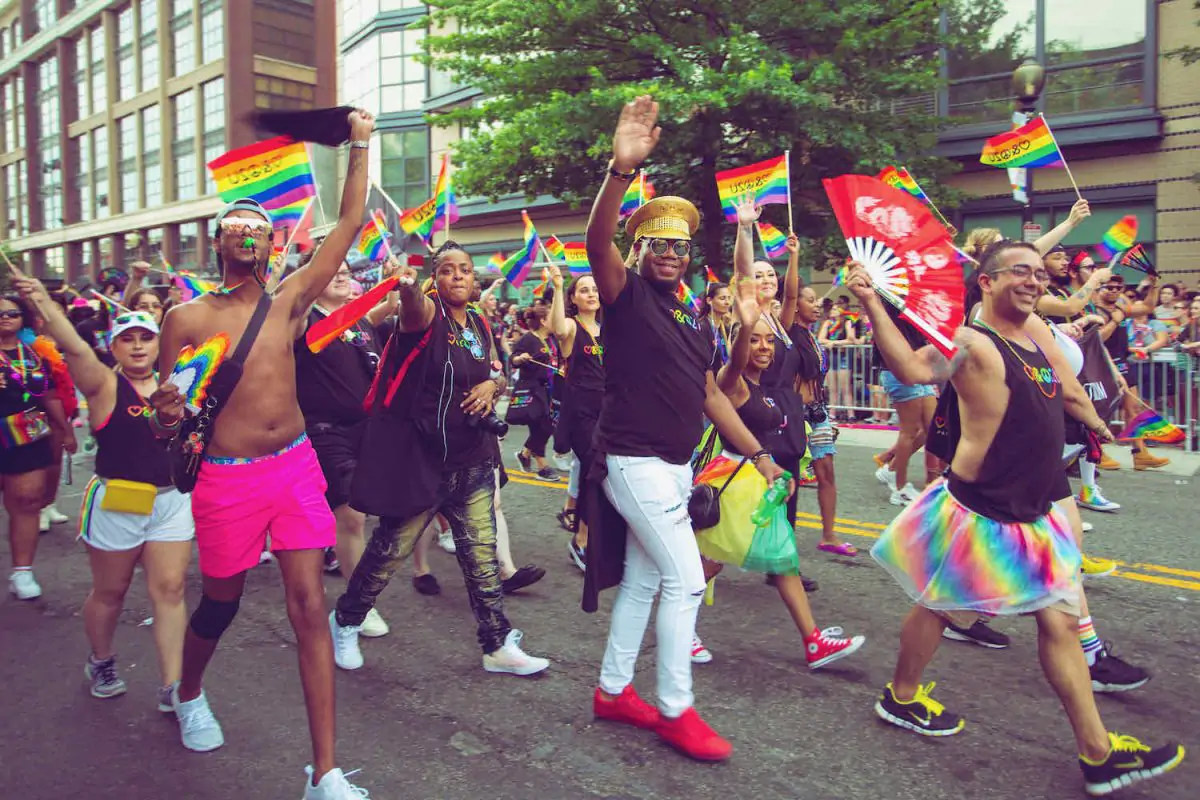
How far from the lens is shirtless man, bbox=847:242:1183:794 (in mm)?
A: 3328

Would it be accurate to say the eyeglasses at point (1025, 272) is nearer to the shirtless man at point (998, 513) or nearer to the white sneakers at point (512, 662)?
the shirtless man at point (998, 513)

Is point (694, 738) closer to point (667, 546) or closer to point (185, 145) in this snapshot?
Answer: point (667, 546)

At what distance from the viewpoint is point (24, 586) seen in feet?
19.0

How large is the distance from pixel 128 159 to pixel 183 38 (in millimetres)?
8037

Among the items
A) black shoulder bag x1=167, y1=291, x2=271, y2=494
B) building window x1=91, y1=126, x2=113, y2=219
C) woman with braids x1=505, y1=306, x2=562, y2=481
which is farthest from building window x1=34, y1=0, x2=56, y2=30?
black shoulder bag x1=167, y1=291, x2=271, y2=494

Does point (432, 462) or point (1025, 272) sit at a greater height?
point (1025, 272)

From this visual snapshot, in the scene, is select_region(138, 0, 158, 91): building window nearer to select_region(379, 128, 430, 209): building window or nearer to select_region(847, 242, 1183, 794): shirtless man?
select_region(379, 128, 430, 209): building window

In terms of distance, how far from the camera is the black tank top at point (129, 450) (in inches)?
167

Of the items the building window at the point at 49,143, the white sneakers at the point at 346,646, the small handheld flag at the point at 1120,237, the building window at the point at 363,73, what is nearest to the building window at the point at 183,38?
the building window at the point at 363,73

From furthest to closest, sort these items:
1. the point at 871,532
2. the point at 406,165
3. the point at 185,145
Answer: the point at 185,145, the point at 406,165, the point at 871,532

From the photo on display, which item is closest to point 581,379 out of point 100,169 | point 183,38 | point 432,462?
point 432,462

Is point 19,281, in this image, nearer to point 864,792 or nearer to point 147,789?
point 147,789

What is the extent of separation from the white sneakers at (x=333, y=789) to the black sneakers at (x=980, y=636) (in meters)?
2.82

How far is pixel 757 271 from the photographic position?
20.7 ft
